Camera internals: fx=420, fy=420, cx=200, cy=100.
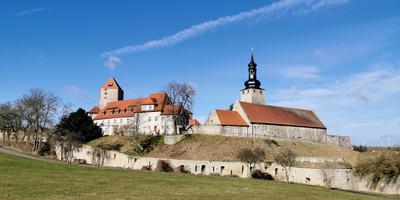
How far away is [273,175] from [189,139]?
57.7ft

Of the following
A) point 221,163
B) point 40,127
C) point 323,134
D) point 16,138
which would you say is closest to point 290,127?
point 323,134

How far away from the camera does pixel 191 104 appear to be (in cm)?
7006

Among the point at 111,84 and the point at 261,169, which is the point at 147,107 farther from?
the point at 261,169

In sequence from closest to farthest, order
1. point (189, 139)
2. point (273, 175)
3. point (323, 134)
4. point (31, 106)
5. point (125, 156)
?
point (273, 175)
point (125, 156)
point (189, 139)
point (31, 106)
point (323, 134)

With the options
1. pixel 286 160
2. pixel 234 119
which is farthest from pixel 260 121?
pixel 286 160

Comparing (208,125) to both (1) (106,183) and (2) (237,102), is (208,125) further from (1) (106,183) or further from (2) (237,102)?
A: (1) (106,183)

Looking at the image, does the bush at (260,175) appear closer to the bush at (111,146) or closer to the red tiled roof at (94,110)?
the bush at (111,146)

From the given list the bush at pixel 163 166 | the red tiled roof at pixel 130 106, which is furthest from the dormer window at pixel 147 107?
the bush at pixel 163 166

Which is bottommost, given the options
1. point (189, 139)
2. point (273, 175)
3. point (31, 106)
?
point (273, 175)

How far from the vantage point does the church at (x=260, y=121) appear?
6575 cm

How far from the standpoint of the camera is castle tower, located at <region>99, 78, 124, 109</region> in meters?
91.6

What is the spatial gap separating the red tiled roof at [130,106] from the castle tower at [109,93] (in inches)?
109

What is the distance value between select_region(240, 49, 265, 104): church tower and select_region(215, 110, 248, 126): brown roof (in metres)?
13.0

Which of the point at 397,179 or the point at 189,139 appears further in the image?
the point at 189,139
